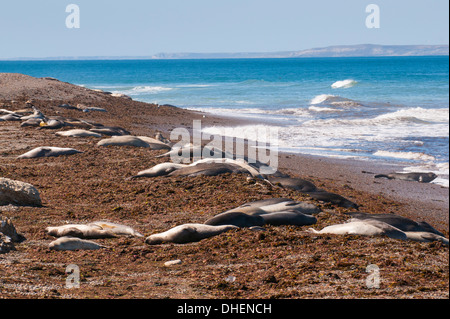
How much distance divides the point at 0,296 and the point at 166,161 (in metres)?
7.07

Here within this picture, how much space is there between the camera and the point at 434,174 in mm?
13297

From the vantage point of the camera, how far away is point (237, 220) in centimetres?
679

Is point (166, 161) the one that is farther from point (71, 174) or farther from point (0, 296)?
point (0, 296)

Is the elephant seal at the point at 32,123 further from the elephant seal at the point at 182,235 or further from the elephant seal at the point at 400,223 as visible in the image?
the elephant seal at the point at 400,223

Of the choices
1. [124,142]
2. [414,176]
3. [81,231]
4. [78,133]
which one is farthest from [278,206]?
[78,133]

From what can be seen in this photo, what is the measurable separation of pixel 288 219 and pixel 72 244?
2700 millimetres

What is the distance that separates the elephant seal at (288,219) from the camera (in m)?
7.00

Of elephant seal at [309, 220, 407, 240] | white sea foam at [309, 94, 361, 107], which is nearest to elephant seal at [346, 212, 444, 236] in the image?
elephant seal at [309, 220, 407, 240]

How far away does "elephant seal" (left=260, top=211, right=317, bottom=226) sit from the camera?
700cm

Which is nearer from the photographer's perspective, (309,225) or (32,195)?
(309,225)

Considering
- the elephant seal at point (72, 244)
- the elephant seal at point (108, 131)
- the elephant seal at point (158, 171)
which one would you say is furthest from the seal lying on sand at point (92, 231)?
the elephant seal at point (108, 131)

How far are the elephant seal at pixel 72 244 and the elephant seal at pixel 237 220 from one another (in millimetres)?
1414

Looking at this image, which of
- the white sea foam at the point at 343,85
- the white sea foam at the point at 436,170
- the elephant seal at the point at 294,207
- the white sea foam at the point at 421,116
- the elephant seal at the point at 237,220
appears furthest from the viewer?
the white sea foam at the point at 343,85
